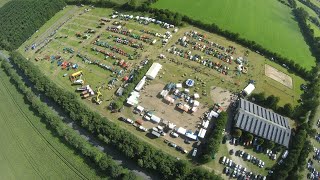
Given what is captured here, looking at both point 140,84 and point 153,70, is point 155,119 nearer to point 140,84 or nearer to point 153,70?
point 140,84

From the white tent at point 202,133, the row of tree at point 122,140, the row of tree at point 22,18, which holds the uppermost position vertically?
the white tent at point 202,133

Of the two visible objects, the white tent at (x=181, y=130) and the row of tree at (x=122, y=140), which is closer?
the row of tree at (x=122, y=140)

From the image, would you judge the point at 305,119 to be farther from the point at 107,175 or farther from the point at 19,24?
the point at 19,24

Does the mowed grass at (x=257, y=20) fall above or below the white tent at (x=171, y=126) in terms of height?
above

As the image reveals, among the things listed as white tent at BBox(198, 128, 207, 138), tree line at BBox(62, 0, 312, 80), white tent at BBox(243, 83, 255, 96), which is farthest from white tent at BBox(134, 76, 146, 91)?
tree line at BBox(62, 0, 312, 80)

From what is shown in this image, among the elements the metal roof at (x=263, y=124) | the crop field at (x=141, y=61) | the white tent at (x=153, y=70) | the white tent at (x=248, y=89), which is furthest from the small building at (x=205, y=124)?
the white tent at (x=153, y=70)

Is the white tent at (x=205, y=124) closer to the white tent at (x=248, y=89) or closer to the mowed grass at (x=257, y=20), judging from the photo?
the white tent at (x=248, y=89)

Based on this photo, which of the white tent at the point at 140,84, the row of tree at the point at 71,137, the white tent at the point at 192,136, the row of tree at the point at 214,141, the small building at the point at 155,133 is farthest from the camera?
the white tent at the point at 140,84
